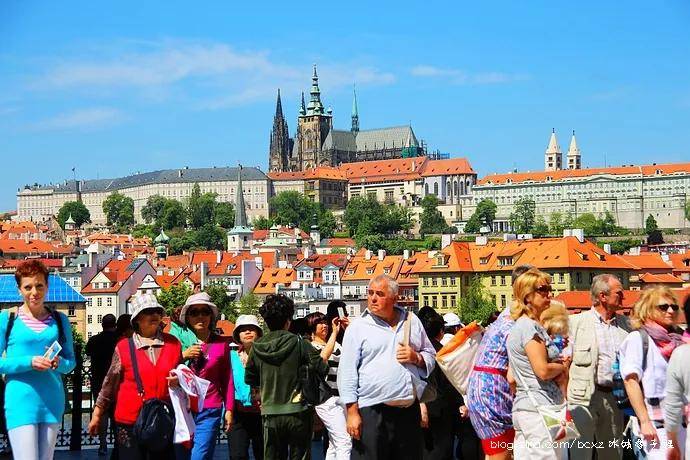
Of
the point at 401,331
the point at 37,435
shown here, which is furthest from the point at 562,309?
the point at 37,435

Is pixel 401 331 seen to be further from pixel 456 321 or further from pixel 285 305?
pixel 456 321

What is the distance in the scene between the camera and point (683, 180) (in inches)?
6314

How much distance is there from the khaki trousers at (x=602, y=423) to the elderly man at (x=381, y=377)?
54.1 inches

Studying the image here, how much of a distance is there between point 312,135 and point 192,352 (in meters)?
186

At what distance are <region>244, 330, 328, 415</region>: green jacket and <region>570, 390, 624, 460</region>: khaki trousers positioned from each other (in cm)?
176

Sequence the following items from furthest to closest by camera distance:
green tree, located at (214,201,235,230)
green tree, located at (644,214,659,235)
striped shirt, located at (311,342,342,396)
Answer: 1. green tree, located at (214,201,235,230)
2. green tree, located at (644,214,659,235)
3. striped shirt, located at (311,342,342,396)

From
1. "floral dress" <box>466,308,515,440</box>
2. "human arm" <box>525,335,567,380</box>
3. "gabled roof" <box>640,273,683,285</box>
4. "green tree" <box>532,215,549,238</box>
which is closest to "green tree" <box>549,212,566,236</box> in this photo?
"green tree" <box>532,215,549,238</box>

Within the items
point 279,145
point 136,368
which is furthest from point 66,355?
point 279,145

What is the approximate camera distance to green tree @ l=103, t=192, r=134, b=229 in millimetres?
178375

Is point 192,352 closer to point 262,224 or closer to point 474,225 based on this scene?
point 474,225

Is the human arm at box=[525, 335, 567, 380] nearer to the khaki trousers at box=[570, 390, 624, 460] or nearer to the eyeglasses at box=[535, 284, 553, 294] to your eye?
the eyeglasses at box=[535, 284, 553, 294]

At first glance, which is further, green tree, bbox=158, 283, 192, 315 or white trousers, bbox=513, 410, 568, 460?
green tree, bbox=158, 283, 192, 315

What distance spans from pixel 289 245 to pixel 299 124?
6642 centimetres

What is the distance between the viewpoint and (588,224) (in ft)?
477
